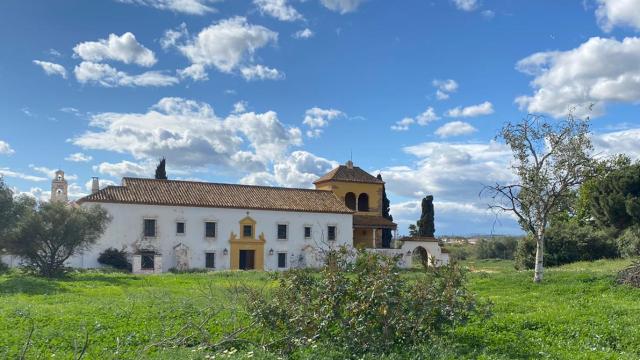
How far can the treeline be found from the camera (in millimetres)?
32562

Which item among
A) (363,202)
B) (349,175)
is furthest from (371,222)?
(349,175)

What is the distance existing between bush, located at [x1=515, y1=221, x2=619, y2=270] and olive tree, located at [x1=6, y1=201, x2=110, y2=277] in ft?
74.7

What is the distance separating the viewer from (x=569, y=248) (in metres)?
32.8

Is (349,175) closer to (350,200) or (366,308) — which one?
(350,200)

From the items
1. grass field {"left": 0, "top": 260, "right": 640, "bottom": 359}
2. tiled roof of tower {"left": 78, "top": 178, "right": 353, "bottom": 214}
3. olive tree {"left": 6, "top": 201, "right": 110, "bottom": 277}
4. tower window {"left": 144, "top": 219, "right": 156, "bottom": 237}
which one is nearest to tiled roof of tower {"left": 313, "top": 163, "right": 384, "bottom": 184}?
tiled roof of tower {"left": 78, "top": 178, "right": 353, "bottom": 214}

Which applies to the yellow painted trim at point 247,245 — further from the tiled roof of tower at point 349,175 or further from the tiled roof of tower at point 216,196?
the tiled roof of tower at point 349,175

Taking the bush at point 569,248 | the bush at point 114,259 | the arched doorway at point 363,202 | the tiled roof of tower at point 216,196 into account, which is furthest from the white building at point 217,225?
the bush at point 569,248

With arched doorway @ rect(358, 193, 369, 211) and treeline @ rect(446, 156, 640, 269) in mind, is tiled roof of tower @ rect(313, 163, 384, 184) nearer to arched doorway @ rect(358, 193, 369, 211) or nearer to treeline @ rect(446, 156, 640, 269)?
arched doorway @ rect(358, 193, 369, 211)

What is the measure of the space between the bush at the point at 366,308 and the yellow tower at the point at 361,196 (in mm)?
35542

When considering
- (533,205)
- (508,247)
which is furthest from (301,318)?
(508,247)

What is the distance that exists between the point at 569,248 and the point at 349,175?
733 inches

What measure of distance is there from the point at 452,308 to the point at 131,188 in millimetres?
30351

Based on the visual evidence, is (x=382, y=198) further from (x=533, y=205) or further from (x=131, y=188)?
(x=533, y=205)

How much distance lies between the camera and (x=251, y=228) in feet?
126
